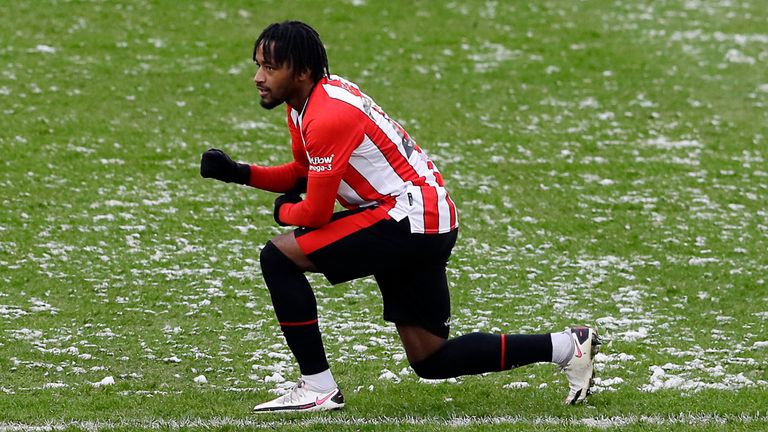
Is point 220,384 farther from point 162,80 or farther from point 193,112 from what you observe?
point 162,80

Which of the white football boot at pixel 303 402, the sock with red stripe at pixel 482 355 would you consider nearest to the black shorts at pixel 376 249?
the sock with red stripe at pixel 482 355

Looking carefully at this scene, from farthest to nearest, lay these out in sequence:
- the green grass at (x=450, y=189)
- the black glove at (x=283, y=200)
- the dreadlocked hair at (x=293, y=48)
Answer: the green grass at (x=450, y=189) < the black glove at (x=283, y=200) < the dreadlocked hair at (x=293, y=48)

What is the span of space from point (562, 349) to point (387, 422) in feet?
3.49

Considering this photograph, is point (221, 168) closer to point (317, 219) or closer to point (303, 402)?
point (317, 219)

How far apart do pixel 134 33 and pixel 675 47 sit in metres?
8.83

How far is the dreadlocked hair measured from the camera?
6090 millimetres

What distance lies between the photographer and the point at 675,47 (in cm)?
1931

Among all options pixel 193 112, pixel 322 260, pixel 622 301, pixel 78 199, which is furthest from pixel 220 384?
pixel 193 112

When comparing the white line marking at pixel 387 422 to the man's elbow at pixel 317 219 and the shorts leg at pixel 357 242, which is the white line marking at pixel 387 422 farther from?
the man's elbow at pixel 317 219

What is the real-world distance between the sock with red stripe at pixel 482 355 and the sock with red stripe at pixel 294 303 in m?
0.61

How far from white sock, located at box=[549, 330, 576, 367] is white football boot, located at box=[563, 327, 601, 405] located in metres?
0.02

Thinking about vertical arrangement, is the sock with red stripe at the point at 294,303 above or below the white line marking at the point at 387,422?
above

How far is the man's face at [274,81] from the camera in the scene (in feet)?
20.0

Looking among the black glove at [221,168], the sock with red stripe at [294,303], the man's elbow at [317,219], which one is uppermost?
the black glove at [221,168]
